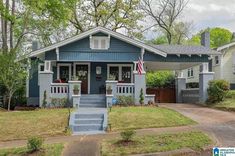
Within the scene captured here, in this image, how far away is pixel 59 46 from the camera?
23625mm

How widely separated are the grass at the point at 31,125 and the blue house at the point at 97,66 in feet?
13.8

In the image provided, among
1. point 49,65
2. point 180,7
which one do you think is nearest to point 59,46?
point 49,65

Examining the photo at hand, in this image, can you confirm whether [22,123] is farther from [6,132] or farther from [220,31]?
[220,31]

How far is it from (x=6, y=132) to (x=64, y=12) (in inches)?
654

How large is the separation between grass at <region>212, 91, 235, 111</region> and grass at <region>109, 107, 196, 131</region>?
4802mm

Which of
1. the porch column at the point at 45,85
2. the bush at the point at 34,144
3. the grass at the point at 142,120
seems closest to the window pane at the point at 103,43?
the porch column at the point at 45,85

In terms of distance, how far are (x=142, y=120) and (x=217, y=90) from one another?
28.0ft

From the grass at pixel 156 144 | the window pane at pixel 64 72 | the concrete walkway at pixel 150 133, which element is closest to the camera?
the grass at pixel 156 144

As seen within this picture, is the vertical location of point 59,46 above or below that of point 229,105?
above

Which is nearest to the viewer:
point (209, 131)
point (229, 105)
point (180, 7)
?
point (209, 131)

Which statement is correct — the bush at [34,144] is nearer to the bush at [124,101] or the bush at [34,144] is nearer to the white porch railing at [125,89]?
the bush at [124,101]

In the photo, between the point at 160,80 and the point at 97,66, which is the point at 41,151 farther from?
the point at 160,80

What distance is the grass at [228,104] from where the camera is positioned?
21527 mm

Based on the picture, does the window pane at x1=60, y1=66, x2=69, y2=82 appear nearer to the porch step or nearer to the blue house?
the blue house
